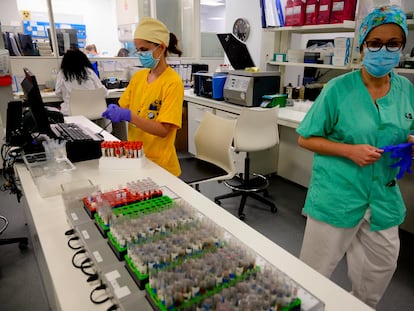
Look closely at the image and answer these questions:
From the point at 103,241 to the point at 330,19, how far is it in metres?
2.60

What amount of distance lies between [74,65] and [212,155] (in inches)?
90.2

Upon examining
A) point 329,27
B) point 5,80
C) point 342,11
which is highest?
point 342,11

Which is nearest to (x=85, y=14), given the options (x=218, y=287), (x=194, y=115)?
(x=194, y=115)

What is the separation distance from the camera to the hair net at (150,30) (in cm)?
163

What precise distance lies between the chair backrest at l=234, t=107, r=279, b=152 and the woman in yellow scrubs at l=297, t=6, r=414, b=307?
4.02 feet

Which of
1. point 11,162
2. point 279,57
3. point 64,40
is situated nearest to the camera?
point 11,162

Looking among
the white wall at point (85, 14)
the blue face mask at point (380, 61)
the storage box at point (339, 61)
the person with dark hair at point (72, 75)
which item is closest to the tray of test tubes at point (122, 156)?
the blue face mask at point (380, 61)

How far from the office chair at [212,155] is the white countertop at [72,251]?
52 centimetres

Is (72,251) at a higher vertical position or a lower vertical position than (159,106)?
lower

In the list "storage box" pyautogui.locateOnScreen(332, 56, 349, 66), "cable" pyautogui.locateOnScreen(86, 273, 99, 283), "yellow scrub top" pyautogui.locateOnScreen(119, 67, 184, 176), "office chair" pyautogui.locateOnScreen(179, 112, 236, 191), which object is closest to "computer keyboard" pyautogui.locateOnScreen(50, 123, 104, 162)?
"yellow scrub top" pyautogui.locateOnScreen(119, 67, 184, 176)

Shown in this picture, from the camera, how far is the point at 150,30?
5.37ft

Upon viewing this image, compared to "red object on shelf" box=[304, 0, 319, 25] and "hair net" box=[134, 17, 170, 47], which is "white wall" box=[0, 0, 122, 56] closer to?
"red object on shelf" box=[304, 0, 319, 25]

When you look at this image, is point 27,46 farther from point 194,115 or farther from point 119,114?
point 119,114

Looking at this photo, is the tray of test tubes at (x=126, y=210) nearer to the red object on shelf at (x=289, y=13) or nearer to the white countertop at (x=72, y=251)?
Result: the white countertop at (x=72, y=251)
